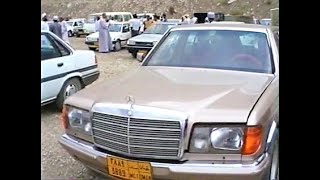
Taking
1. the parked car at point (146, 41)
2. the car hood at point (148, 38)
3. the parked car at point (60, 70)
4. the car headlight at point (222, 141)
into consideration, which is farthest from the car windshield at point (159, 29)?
the car headlight at point (222, 141)

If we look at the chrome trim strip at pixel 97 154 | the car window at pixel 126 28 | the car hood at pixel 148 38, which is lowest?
the chrome trim strip at pixel 97 154

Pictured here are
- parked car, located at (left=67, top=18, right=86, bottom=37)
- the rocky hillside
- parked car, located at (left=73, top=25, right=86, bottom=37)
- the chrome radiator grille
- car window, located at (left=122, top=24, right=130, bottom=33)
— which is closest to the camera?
the chrome radiator grille

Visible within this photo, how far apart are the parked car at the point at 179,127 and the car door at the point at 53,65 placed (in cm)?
236

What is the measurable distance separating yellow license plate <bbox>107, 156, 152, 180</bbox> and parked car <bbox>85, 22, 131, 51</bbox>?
14393 millimetres

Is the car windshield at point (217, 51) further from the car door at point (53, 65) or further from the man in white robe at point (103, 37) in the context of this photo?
the man in white robe at point (103, 37)

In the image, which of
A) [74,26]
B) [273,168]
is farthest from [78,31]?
[273,168]

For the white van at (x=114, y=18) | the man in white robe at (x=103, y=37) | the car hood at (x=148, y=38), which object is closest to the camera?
the car hood at (x=148, y=38)

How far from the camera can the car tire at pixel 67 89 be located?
19.7 ft

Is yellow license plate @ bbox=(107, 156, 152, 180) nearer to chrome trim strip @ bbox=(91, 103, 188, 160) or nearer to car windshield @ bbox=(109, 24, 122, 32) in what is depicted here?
chrome trim strip @ bbox=(91, 103, 188, 160)

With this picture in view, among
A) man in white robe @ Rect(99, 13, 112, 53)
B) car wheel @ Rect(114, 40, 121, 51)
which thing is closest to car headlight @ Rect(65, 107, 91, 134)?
man in white robe @ Rect(99, 13, 112, 53)

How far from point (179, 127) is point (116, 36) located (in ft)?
50.0

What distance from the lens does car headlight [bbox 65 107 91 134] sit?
10.1 feet
